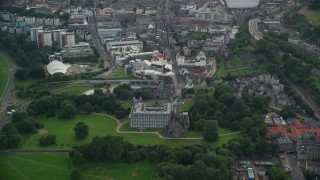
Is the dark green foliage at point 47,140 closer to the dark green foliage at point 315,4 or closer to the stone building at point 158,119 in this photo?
the stone building at point 158,119

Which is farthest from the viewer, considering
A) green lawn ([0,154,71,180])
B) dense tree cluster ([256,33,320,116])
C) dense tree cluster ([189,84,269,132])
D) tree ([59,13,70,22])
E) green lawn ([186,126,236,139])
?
tree ([59,13,70,22])

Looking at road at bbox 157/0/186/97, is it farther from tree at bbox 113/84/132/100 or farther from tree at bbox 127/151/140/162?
tree at bbox 127/151/140/162

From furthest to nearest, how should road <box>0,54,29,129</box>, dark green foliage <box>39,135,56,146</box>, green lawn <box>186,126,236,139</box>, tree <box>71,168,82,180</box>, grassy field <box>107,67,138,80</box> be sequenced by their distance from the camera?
grassy field <box>107,67,138,80</box>, road <box>0,54,29,129</box>, green lawn <box>186,126,236,139</box>, dark green foliage <box>39,135,56,146</box>, tree <box>71,168,82,180</box>

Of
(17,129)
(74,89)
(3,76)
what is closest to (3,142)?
(17,129)

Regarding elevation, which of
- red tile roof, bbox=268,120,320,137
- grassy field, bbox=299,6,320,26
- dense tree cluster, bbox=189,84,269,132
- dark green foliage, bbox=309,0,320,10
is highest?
dark green foliage, bbox=309,0,320,10

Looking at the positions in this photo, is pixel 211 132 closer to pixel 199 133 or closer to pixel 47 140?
pixel 199 133

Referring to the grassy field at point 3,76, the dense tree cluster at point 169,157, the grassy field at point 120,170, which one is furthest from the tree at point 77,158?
the grassy field at point 3,76

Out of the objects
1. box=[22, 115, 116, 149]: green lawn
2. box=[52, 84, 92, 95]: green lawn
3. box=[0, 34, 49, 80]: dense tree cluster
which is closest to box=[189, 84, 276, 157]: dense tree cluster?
box=[22, 115, 116, 149]: green lawn
